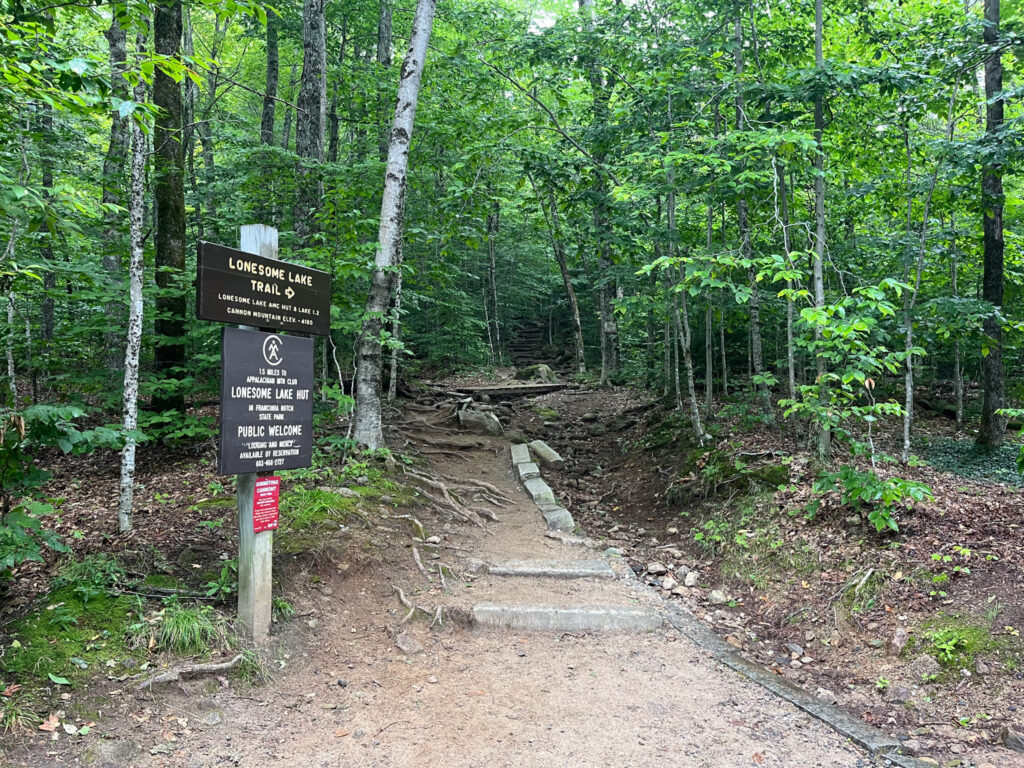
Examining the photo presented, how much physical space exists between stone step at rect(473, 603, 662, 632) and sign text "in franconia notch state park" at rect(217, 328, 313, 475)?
7.04 feet

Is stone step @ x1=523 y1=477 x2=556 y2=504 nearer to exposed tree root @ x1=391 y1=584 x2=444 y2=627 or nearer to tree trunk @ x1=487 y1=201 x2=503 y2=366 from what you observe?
exposed tree root @ x1=391 y1=584 x2=444 y2=627

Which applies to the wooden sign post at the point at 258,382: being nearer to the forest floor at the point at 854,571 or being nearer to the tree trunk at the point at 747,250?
the forest floor at the point at 854,571

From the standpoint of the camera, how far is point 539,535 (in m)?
7.61

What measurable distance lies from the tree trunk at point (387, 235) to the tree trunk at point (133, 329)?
2.86 meters

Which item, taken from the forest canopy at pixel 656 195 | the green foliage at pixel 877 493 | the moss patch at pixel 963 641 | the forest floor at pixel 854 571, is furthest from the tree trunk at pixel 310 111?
the moss patch at pixel 963 641

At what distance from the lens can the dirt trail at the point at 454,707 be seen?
137 inches

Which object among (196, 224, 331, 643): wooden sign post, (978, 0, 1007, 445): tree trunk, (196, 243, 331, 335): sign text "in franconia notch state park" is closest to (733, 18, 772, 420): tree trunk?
(978, 0, 1007, 445): tree trunk

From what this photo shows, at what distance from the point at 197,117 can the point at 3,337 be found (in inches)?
393

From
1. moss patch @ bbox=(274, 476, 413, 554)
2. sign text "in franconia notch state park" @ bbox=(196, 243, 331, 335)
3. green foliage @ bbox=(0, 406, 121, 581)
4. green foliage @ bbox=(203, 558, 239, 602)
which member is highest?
sign text "in franconia notch state park" @ bbox=(196, 243, 331, 335)

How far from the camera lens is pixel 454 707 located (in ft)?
13.3

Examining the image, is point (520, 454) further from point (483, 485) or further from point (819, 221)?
point (819, 221)

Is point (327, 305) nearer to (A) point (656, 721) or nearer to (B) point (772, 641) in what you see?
(A) point (656, 721)

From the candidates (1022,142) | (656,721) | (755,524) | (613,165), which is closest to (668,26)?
(613,165)

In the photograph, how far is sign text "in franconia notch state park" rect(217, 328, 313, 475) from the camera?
405cm
